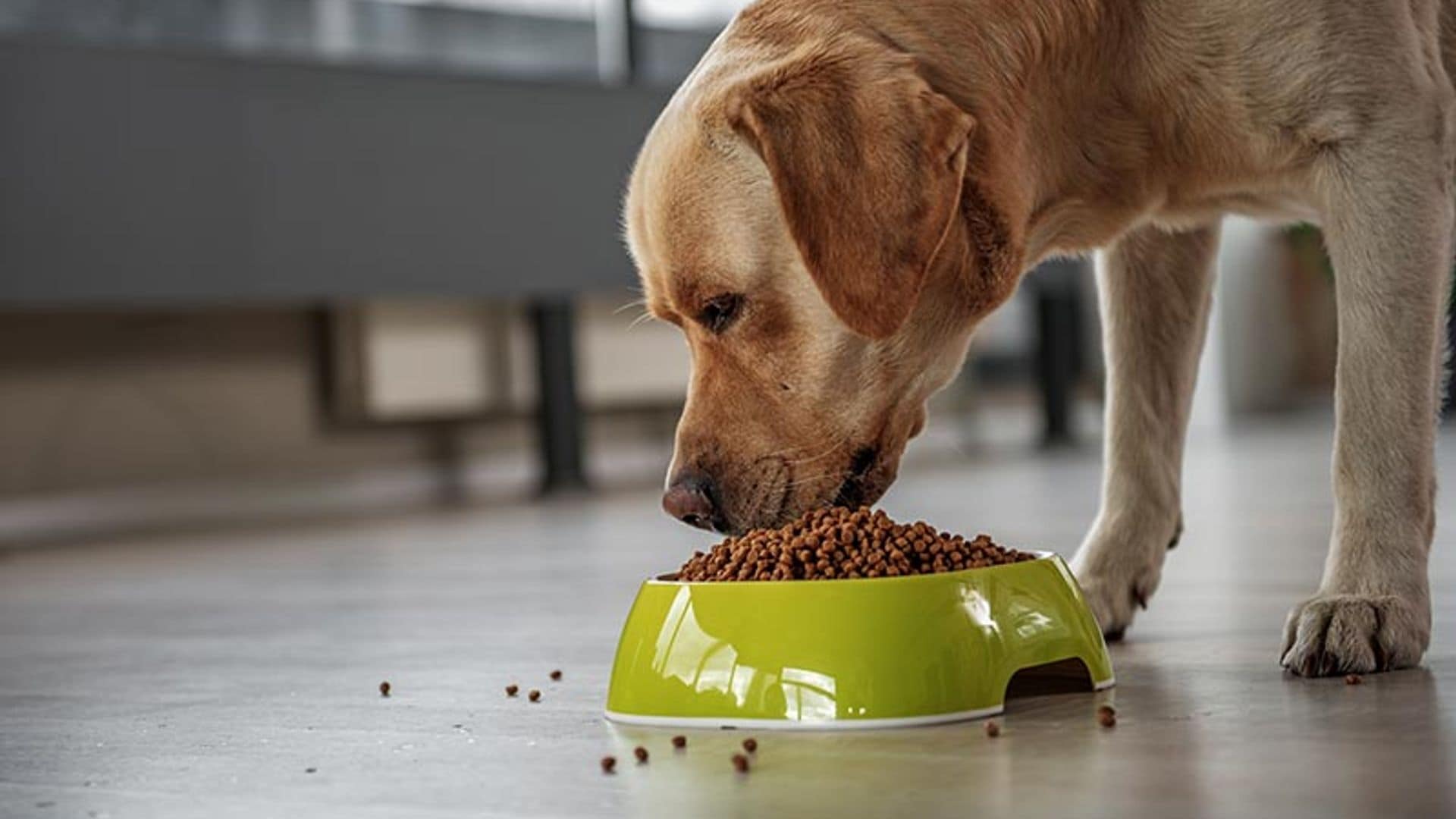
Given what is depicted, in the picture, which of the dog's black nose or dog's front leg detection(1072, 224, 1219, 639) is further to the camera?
dog's front leg detection(1072, 224, 1219, 639)

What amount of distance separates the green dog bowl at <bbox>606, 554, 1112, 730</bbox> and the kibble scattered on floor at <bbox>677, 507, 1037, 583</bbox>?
0.05 metres

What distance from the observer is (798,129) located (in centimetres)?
194

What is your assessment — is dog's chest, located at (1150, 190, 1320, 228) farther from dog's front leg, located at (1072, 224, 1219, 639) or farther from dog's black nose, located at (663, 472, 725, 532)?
dog's black nose, located at (663, 472, 725, 532)

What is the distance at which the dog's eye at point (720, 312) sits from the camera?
2043 millimetres

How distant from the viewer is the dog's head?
6.32ft

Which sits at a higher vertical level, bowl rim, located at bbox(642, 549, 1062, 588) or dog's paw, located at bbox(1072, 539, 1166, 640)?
bowl rim, located at bbox(642, 549, 1062, 588)

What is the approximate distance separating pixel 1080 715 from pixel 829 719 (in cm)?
21

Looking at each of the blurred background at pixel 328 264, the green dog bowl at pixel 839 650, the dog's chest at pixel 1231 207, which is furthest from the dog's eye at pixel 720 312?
the blurred background at pixel 328 264

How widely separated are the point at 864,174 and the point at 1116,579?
701 mm

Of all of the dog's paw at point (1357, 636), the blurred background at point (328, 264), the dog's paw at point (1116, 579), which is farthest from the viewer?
the blurred background at point (328, 264)

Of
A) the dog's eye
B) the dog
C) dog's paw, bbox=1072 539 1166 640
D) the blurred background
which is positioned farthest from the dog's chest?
the blurred background

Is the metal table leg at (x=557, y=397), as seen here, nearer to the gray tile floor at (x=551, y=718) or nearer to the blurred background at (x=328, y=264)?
the blurred background at (x=328, y=264)

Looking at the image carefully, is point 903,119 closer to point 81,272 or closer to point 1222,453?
point 81,272

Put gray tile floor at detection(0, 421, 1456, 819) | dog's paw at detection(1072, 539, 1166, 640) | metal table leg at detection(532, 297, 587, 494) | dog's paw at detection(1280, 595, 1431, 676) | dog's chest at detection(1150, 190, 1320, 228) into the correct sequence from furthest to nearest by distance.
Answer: metal table leg at detection(532, 297, 587, 494), dog's paw at detection(1072, 539, 1166, 640), dog's chest at detection(1150, 190, 1320, 228), dog's paw at detection(1280, 595, 1431, 676), gray tile floor at detection(0, 421, 1456, 819)
